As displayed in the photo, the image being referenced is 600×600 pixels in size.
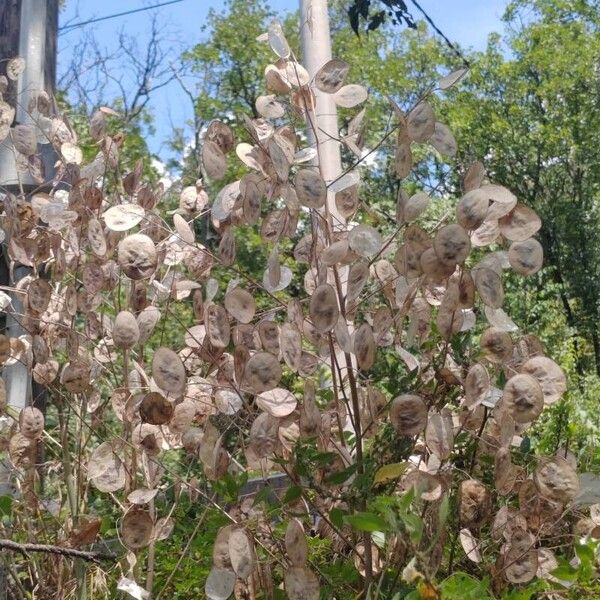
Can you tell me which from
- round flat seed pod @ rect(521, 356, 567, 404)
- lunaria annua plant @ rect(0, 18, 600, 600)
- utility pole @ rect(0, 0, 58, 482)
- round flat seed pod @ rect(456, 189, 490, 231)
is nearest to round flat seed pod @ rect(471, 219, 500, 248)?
lunaria annua plant @ rect(0, 18, 600, 600)

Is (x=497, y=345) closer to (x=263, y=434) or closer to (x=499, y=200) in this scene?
(x=499, y=200)

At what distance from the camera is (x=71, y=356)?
267cm

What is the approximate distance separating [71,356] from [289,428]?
2.70 ft

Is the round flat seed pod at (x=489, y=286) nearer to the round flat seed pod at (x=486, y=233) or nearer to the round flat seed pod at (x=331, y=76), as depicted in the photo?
the round flat seed pod at (x=486, y=233)

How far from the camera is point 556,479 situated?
1.84m

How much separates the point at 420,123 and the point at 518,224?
0.26 meters

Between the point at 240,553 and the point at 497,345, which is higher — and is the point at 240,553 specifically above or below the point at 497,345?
below

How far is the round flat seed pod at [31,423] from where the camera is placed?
8.56 feet

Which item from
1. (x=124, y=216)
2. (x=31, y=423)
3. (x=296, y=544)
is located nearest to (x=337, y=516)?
(x=296, y=544)

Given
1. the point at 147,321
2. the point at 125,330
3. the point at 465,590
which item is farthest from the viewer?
the point at 147,321

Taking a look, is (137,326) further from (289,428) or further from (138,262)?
(289,428)

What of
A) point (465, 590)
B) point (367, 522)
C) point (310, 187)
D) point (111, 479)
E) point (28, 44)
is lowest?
point (465, 590)

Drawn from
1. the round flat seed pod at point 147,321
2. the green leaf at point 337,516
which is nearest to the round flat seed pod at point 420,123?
Result: the green leaf at point 337,516

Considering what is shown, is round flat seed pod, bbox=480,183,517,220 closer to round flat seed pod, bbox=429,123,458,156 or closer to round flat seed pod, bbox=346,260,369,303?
round flat seed pod, bbox=429,123,458,156
